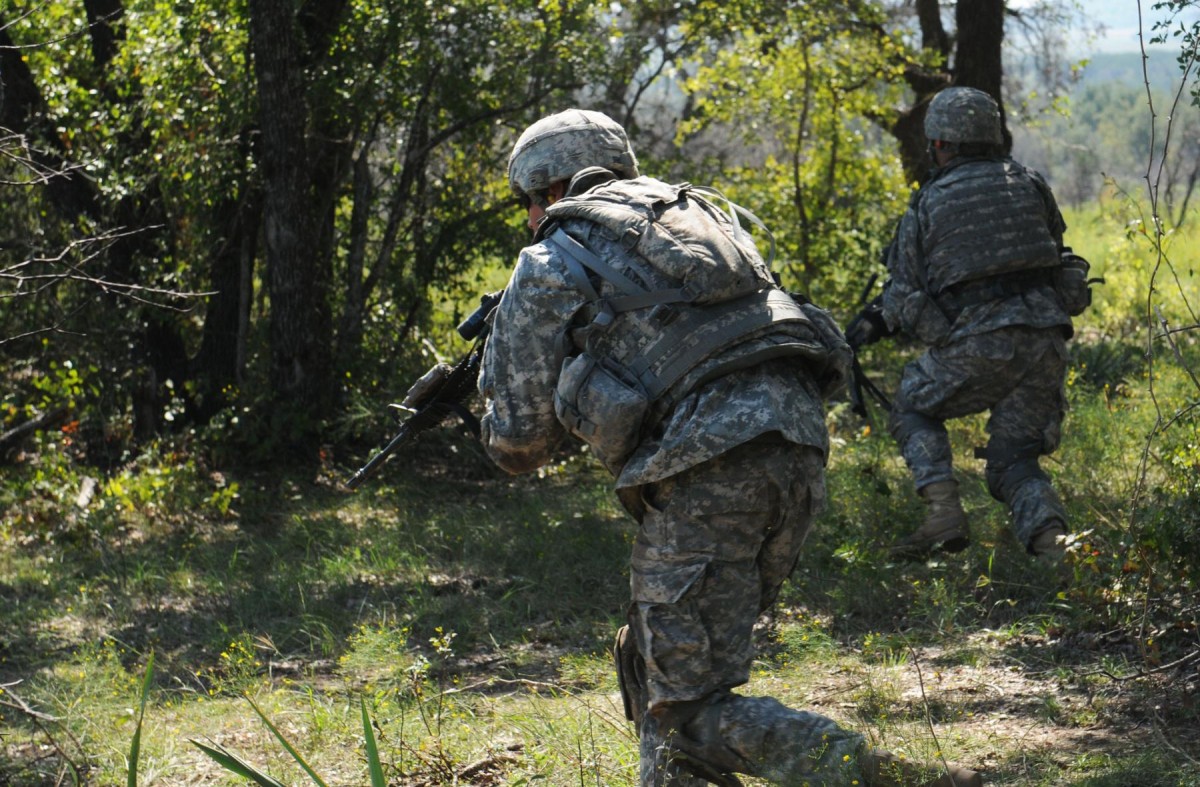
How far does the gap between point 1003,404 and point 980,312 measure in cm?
43

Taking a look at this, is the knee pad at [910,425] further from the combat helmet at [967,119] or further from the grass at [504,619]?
the combat helmet at [967,119]

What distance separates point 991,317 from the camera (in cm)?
546

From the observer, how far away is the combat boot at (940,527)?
5.59 m

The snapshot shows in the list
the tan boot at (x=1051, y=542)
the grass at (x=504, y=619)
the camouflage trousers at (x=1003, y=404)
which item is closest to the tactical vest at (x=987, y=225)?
the camouflage trousers at (x=1003, y=404)

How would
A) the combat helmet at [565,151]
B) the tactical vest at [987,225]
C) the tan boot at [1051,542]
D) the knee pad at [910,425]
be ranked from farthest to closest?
the knee pad at [910,425] < the tactical vest at [987,225] < the tan boot at [1051,542] < the combat helmet at [565,151]

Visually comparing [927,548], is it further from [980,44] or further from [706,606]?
[980,44]

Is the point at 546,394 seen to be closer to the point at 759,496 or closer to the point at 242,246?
the point at 759,496

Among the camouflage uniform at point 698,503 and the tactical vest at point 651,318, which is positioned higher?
the tactical vest at point 651,318

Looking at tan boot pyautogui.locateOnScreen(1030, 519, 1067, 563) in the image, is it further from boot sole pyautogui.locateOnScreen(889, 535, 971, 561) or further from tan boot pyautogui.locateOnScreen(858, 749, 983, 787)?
→ tan boot pyautogui.locateOnScreen(858, 749, 983, 787)

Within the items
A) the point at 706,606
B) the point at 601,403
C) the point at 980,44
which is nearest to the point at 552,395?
the point at 601,403

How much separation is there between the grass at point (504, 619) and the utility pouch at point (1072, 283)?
705 millimetres

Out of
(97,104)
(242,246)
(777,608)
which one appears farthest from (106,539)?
(777,608)

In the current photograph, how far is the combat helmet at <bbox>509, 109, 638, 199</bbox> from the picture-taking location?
Answer: 3.44 metres

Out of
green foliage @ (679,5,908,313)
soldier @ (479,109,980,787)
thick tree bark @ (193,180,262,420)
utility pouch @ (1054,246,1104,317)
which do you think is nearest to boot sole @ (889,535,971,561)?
utility pouch @ (1054,246,1104,317)
